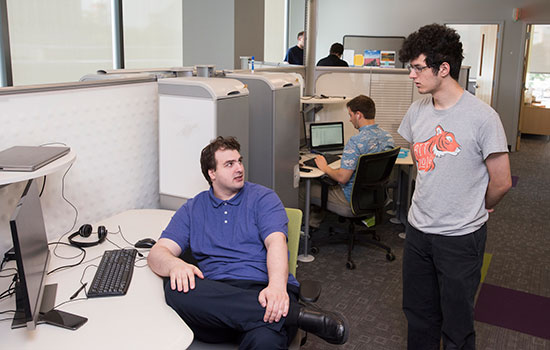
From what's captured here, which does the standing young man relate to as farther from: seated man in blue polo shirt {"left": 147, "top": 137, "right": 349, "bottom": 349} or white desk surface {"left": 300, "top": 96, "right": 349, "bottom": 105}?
white desk surface {"left": 300, "top": 96, "right": 349, "bottom": 105}

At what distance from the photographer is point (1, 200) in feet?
6.51

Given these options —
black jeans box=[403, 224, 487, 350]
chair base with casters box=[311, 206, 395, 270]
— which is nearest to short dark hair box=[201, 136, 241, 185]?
black jeans box=[403, 224, 487, 350]

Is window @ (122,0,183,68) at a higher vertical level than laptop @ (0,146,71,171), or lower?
higher

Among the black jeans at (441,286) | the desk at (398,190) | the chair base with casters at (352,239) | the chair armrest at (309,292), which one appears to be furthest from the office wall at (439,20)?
the chair armrest at (309,292)

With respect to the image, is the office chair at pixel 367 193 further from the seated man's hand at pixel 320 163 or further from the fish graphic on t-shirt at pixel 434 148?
the fish graphic on t-shirt at pixel 434 148

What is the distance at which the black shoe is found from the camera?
1.78 meters

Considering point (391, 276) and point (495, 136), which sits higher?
point (495, 136)

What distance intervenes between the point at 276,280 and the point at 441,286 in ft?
2.20

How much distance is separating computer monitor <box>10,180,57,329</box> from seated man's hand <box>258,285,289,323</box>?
0.70 metres

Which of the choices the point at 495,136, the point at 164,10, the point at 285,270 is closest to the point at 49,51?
the point at 164,10

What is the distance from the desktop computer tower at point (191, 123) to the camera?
2551mm

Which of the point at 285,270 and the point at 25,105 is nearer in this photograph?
the point at 285,270

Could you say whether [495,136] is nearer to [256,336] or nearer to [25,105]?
[256,336]

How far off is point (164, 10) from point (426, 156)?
6.00 meters
